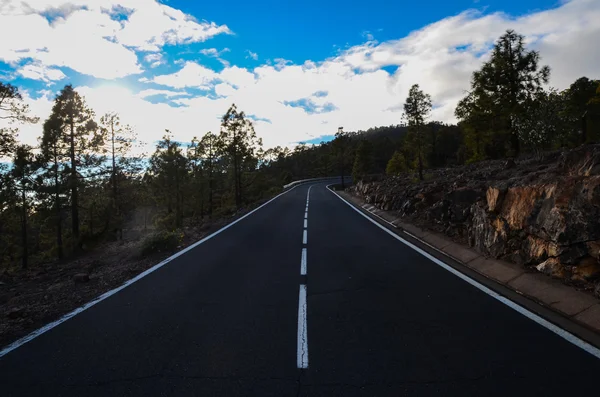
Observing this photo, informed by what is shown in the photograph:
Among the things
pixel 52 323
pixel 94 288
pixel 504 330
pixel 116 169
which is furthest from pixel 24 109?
pixel 504 330

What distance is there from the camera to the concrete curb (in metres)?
4.55

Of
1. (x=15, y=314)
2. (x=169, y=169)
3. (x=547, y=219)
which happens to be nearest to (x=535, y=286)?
(x=547, y=219)

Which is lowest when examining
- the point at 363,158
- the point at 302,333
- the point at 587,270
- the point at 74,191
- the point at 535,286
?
the point at 302,333

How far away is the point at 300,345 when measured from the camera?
3.99 metres

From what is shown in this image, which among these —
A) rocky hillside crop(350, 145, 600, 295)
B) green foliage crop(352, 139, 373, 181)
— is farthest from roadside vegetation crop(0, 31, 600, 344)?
green foliage crop(352, 139, 373, 181)

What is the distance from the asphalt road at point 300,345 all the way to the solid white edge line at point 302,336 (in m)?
0.02

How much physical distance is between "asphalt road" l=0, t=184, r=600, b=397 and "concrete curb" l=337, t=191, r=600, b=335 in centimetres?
68

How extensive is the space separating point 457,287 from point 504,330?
1755 mm

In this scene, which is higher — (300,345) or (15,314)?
(300,345)

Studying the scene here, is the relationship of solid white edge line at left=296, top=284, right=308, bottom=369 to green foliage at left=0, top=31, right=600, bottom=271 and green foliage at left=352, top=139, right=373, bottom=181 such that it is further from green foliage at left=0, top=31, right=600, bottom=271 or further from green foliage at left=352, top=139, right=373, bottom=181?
green foliage at left=352, top=139, right=373, bottom=181

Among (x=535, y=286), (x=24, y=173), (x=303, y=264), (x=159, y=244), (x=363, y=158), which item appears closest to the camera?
(x=535, y=286)

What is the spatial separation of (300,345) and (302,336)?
242 mm

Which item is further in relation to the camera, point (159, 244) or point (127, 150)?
point (127, 150)

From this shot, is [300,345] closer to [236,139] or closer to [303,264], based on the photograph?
[303,264]
